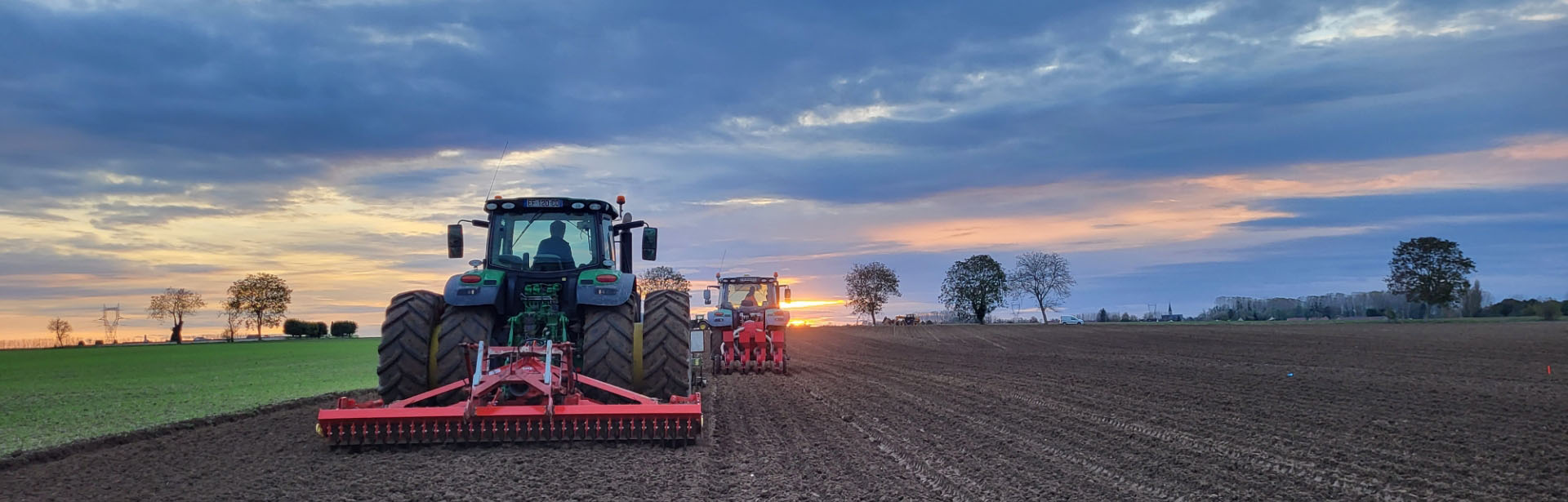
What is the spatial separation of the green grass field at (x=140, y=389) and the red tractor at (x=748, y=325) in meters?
7.09

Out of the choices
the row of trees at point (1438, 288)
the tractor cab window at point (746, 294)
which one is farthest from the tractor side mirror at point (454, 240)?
the row of trees at point (1438, 288)

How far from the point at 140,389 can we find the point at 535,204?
1253 cm

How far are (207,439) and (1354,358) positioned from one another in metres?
23.1

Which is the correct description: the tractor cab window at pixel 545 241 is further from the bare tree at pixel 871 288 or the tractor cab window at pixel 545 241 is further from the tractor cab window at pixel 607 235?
the bare tree at pixel 871 288

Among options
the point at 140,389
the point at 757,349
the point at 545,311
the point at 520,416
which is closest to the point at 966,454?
the point at 520,416

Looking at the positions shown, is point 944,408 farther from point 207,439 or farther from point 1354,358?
point 1354,358

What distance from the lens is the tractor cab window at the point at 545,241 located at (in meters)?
10.1

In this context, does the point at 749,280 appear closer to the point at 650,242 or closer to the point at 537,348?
the point at 650,242

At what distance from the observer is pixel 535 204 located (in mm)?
10133

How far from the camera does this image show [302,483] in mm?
6914

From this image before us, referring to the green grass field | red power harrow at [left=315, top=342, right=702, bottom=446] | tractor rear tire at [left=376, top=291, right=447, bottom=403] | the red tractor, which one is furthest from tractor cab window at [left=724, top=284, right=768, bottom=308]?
red power harrow at [left=315, top=342, right=702, bottom=446]

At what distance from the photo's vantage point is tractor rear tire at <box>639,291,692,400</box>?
9344 mm

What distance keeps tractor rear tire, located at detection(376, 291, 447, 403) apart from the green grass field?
2.33 metres

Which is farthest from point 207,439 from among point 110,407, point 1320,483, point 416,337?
point 1320,483
